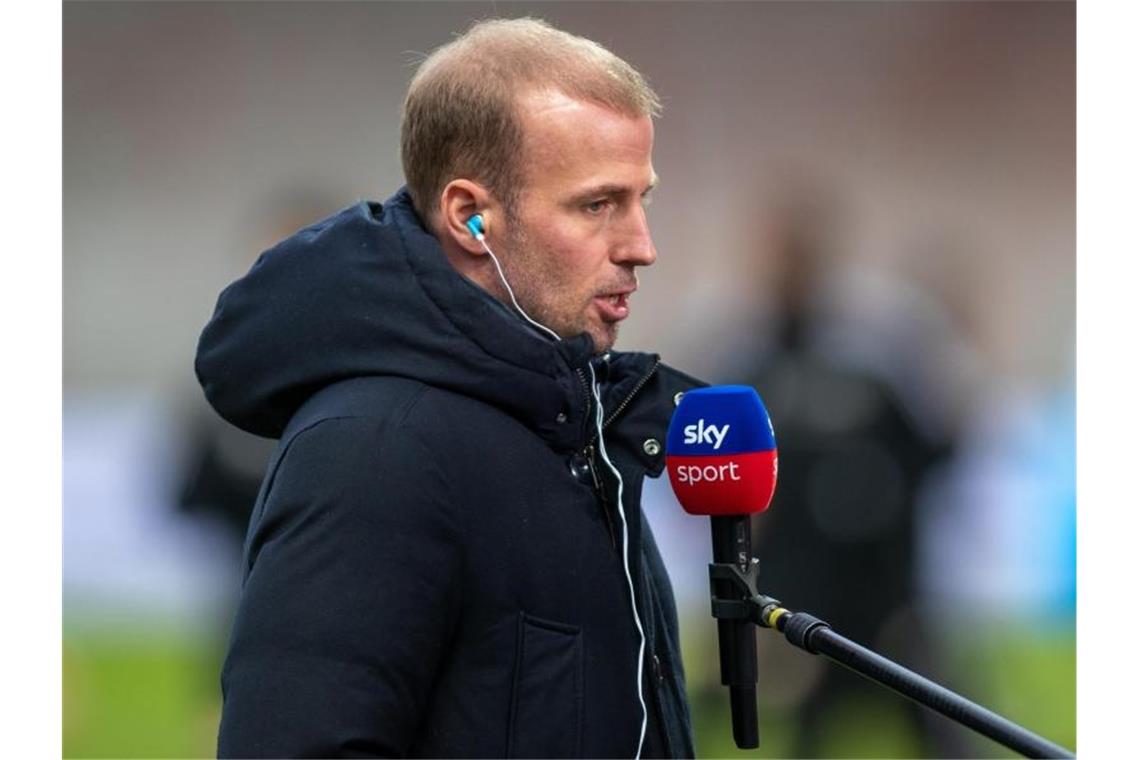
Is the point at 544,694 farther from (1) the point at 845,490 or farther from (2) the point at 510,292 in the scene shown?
(1) the point at 845,490

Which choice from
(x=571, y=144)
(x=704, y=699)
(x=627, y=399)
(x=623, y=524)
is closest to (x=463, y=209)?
(x=571, y=144)

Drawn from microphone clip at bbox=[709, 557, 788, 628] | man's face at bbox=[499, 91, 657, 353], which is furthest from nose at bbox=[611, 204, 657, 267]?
microphone clip at bbox=[709, 557, 788, 628]

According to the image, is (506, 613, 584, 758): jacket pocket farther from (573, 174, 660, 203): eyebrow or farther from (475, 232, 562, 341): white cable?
(573, 174, 660, 203): eyebrow

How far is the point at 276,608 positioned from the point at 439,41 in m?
2.99

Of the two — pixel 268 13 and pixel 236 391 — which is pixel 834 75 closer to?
pixel 268 13

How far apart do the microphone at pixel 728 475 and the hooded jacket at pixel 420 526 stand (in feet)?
0.27

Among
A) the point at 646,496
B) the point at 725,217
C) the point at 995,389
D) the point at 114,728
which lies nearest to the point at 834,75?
the point at 725,217

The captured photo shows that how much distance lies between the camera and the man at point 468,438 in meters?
1.34

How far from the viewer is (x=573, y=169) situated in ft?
5.18

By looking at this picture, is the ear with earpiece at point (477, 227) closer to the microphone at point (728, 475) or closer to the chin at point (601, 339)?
the chin at point (601, 339)

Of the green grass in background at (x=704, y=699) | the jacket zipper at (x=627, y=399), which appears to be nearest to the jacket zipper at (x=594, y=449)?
the jacket zipper at (x=627, y=399)

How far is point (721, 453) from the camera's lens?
1544 millimetres

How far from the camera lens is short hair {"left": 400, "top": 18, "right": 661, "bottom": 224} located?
160 cm

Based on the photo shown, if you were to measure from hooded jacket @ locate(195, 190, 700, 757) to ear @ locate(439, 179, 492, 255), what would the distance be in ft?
0.12
